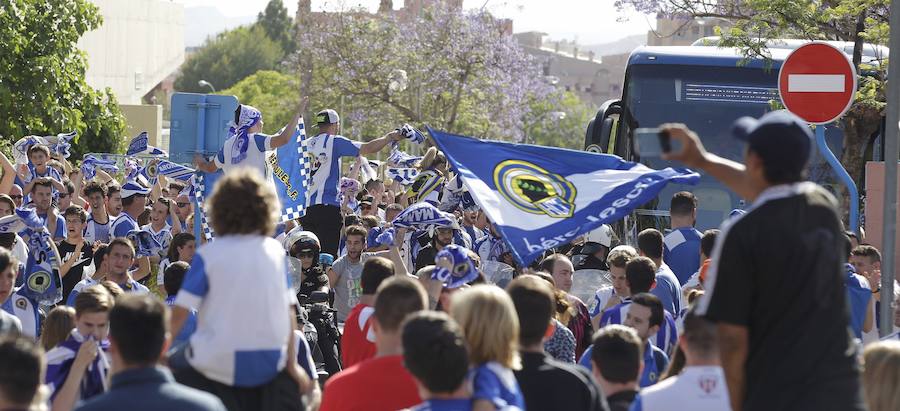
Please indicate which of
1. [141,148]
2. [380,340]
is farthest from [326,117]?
[380,340]

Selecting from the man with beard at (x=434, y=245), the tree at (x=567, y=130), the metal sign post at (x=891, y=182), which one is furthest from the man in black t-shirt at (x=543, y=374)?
the tree at (x=567, y=130)

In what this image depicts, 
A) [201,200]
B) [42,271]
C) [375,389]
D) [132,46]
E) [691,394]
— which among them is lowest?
[132,46]

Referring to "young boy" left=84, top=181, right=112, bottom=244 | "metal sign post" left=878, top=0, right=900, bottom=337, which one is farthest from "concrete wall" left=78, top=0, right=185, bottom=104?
"metal sign post" left=878, top=0, right=900, bottom=337

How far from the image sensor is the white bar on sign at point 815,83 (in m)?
9.82

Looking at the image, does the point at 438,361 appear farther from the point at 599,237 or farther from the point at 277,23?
the point at 277,23

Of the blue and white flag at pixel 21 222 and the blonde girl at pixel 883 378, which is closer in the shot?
the blonde girl at pixel 883 378

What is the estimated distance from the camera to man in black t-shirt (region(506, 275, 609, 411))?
5.49m

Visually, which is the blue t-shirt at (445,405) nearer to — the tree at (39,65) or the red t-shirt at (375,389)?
the red t-shirt at (375,389)

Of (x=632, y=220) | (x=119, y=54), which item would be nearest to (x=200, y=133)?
(x=632, y=220)

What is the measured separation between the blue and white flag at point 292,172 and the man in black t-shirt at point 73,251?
1.65 metres

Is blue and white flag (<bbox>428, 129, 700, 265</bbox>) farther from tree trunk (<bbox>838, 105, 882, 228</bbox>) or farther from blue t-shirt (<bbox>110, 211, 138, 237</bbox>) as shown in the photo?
tree trunk (<bbox>838, 105, 882, 228</bbox>)

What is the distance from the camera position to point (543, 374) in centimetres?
558

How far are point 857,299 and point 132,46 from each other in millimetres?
57369

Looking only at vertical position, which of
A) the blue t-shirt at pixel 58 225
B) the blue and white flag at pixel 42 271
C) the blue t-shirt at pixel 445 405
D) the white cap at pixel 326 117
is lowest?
the blue t-shirt at pixel 58 225
